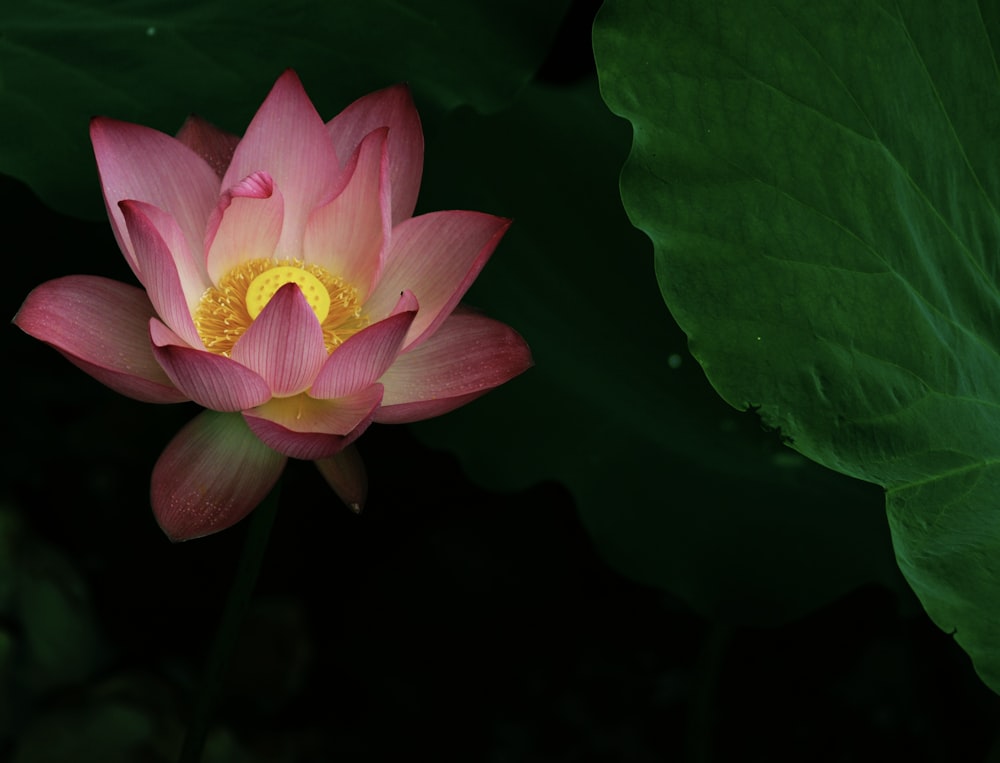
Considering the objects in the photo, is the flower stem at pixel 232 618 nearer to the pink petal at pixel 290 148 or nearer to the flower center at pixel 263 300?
the flower center at pixel 263 300

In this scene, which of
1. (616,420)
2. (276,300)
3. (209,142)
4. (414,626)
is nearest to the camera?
(276,300)

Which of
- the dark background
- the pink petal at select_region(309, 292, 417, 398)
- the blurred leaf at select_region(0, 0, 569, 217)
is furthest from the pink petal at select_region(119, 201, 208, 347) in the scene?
the dark background

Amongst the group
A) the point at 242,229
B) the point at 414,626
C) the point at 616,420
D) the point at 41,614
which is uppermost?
the point at 242,229

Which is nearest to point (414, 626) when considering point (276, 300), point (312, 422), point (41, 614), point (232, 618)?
point (41, 614)

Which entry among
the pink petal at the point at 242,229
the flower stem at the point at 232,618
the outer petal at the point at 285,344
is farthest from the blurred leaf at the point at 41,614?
the outer petal at the point at 285,344

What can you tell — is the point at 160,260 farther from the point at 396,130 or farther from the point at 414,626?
the point at 414,626

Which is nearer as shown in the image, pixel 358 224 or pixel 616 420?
pixel 358 224
